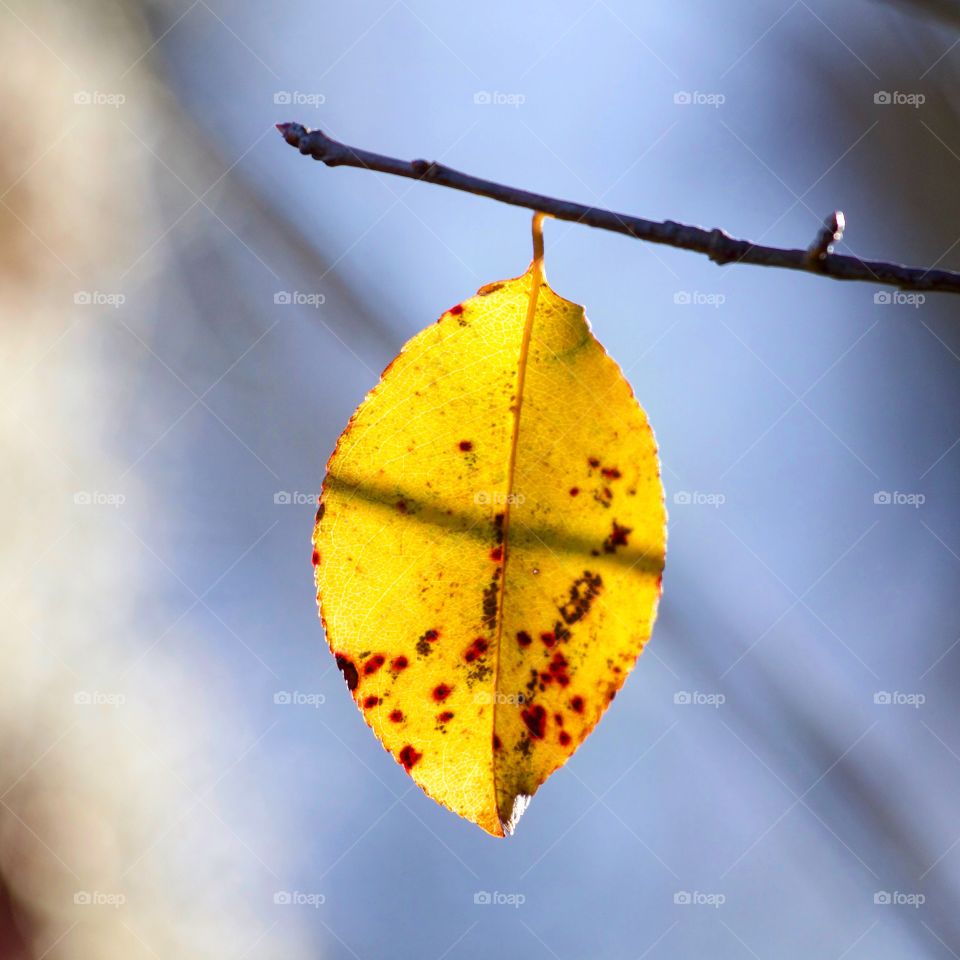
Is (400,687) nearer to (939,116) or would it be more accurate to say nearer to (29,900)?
(29,900)

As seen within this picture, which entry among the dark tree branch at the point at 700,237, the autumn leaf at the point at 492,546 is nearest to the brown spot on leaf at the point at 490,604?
the autumn leaf at the point at 492,546

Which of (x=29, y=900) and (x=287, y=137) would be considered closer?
(x=287, y=137)

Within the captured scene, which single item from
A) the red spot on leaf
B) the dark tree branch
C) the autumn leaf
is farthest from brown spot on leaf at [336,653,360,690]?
the dark tree branch

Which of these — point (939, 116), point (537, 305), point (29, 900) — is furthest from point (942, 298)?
point (29, 900)

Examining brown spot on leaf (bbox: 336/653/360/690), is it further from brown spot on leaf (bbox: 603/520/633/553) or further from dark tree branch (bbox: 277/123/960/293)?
dark tree branch (bbox: 277/123/960/293)

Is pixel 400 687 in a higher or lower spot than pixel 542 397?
lower

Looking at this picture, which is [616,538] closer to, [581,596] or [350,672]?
[581,596]
